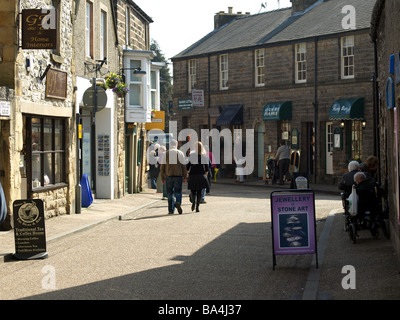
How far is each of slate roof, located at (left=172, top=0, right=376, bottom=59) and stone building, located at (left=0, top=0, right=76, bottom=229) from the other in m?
17.0

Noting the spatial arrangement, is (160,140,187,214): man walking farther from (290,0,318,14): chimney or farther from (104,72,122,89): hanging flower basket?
(290,0,318,14): chimney

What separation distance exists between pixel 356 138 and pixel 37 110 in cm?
1929

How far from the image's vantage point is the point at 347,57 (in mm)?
33812

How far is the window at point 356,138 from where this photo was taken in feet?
108

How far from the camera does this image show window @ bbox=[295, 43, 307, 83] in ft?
118

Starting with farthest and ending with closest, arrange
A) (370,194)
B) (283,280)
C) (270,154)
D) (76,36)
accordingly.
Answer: (270,154) < (76,36) < (370,194) < (283,280)

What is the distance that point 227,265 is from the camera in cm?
1124

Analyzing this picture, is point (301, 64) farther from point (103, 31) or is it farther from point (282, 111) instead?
point (103, 31)

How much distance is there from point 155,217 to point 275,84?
19.9m

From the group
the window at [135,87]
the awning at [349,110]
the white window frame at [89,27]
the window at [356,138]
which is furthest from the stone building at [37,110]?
the window at [356,138]

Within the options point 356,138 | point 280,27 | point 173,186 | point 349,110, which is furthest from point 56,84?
point 280,27

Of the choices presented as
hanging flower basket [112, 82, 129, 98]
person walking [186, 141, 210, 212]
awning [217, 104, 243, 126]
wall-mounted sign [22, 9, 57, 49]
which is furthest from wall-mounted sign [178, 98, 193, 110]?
wall-mounted sign [22, 9, 57, 49]
